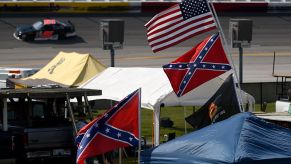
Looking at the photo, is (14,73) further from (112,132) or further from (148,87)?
(112,132)

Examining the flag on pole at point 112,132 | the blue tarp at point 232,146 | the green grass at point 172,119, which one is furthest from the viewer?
the green grass at point 172,119

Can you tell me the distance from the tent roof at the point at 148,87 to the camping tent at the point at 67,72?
2212 millimetres

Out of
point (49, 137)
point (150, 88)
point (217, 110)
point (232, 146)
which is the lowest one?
point (49, 137)

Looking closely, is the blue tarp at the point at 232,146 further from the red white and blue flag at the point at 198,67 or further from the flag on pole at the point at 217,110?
the red white and blue flag at the point at 198,67

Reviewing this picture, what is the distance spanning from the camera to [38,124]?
17875 millimetres

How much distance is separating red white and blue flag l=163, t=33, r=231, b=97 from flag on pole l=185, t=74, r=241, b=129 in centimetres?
61

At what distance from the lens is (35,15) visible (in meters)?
52.2

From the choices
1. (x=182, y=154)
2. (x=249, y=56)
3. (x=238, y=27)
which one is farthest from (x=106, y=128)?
(x=249, y=56)

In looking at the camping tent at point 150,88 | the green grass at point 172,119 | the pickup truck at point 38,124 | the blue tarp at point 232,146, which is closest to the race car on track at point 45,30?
the green grass at point 172,119

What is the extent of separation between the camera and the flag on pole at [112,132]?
13734mm

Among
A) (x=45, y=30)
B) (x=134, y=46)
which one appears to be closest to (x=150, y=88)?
(x=134, y=46)

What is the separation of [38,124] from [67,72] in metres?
7.84

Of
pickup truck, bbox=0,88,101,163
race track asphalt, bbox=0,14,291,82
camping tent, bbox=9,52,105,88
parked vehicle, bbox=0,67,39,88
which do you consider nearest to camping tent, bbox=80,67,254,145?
pickup truck, bbox=0,88,101,163

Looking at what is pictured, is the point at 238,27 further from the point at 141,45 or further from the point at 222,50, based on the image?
the point at 141,45
